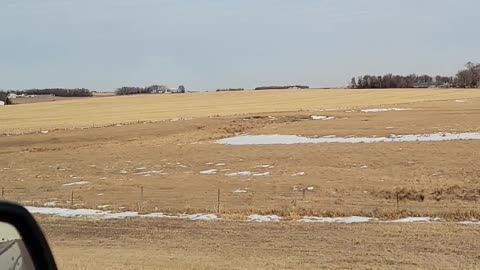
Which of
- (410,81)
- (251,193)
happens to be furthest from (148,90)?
(251,193)

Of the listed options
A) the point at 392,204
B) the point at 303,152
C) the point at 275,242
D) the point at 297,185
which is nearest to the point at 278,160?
the point at 303,152

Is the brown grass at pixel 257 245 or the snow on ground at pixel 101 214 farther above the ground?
the brown grass at pixel 257 245

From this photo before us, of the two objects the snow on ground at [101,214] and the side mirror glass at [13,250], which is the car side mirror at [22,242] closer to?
the side mirror glass at [13,250]

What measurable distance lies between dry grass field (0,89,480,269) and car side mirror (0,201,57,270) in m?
7.59

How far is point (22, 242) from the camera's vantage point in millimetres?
3162

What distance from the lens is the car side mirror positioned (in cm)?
307

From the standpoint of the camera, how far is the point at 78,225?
634 inches

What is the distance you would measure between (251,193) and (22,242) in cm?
1916

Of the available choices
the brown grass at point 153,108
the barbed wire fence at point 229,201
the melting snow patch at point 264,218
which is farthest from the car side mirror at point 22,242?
the brown grass at point 153,108

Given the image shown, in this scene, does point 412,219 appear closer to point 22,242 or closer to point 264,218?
point 264,218

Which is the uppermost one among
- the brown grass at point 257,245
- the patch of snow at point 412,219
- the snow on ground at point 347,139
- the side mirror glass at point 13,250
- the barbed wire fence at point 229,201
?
the side mirror glass at point 13,250

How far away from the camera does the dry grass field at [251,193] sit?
11781 mm

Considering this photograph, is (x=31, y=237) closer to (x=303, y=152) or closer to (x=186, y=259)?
(x=186, y=259)

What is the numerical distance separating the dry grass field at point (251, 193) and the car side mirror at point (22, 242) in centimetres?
759
